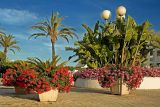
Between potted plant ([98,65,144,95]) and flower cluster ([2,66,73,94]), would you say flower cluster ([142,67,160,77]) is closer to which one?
potted plant ([98,65,144,95])

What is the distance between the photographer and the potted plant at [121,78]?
19.2m

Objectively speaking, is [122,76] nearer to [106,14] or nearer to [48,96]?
[48,96]

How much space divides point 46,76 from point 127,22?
11.0m

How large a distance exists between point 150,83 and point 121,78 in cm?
801

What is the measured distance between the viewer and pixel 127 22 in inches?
992

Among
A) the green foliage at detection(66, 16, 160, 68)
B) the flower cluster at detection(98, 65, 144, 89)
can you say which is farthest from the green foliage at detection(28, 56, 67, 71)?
the green foliage at detection(66, 16, 160, 68)

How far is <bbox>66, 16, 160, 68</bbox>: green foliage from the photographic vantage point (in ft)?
84.6

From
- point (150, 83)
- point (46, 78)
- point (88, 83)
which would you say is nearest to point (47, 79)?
point (46, 78)

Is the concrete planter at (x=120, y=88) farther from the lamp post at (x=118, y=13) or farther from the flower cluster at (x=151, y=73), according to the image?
the lamp post at (x=118, y=13)

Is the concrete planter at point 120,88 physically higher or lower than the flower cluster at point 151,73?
lower

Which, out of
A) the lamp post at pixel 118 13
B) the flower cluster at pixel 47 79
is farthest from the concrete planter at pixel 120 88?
the lamp post at pixel 118 13

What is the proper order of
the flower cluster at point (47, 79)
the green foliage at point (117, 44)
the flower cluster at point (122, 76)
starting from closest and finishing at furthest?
the flower cluster at point (47, 79) < the flower cluster at point (122, 76) < the green foliage at point (117, 44)

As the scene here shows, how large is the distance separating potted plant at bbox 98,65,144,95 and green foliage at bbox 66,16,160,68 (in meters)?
5.83

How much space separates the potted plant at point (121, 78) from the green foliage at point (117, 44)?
230 inches
